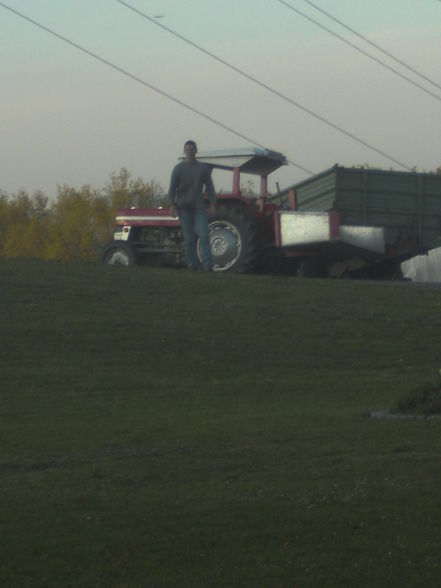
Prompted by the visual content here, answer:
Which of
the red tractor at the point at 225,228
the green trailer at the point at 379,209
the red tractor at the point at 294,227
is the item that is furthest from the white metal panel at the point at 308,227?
the red tractor at the point at 225,228

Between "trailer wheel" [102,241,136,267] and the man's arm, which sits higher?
the man's arm

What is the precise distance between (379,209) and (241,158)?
10.4 feet

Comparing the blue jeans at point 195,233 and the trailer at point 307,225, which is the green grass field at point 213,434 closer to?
the blue jeans at point 195,233

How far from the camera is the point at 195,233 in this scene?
19844 millimetres

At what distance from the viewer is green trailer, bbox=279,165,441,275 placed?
22328 mm

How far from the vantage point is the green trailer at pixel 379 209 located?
73.3ft

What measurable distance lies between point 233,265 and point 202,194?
6.66 feet

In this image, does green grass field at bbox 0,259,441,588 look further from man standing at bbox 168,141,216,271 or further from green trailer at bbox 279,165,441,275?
green trailer at bbox 279,165,441,275

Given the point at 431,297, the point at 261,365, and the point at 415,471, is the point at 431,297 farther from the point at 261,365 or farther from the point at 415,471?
the point at 415,471

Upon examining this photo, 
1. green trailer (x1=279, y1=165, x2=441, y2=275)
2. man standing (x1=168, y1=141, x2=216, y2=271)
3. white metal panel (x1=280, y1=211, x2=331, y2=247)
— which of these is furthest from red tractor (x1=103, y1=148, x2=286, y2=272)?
man standing (x1=168, y1=141, x2=216, y2=271)

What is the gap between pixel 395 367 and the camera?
13.2m

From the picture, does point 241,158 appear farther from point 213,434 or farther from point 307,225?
point 213,434

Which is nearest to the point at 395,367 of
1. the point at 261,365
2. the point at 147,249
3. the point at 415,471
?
the point at 261,365

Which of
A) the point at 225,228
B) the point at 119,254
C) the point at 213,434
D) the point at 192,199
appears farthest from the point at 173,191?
the point at 213,434
